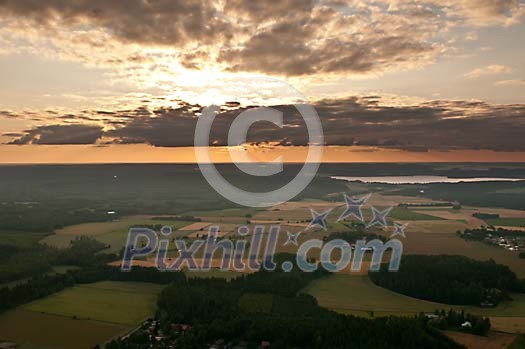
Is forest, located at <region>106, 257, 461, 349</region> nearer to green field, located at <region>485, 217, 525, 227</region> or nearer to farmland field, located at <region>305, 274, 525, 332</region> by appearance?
farmland field, located at <region>305, 274, 525, 332</region>

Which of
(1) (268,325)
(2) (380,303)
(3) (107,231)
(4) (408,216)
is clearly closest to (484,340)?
(2) (380,303)

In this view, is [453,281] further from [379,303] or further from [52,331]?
[52,331]

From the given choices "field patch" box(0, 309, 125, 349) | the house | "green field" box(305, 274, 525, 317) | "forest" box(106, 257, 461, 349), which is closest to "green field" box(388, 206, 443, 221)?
"green field" box(305, 274, 525, 317)

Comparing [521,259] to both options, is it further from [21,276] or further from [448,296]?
[21,276]

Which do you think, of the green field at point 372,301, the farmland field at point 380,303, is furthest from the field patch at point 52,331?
the farmland field at point 380,303

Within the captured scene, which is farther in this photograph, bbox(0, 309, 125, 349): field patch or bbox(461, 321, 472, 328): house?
bbox(461, 321, 472, 328): house
